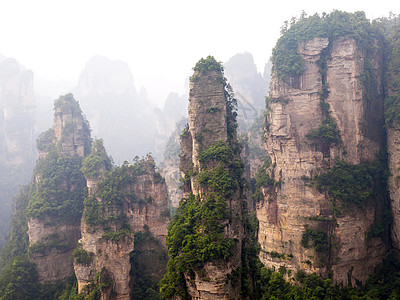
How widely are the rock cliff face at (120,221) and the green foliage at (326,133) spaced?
15358 mm

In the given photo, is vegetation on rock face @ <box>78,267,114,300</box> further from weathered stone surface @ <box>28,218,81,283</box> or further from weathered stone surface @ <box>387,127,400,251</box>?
weathered stone surface @ <box>387,127,400,251</box>

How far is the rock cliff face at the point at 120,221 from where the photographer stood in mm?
26000

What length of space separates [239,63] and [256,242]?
2579 inches

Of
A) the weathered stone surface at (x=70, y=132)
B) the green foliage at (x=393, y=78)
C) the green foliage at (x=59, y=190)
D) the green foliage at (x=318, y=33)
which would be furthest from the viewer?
the weathered stone surface at (x=70, y=132)

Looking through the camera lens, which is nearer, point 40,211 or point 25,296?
point 25,296

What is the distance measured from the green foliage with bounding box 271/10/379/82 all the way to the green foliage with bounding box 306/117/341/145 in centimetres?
544

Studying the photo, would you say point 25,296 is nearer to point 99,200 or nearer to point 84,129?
point 99,200

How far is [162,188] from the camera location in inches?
1249

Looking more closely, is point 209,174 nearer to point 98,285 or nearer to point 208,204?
point 208,204

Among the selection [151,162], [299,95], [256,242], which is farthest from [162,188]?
[299,95]

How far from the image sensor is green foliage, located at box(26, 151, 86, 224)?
34.1m

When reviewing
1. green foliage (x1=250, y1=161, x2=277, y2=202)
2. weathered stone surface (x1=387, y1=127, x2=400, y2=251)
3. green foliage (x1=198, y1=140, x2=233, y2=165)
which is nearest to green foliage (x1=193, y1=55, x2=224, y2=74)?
green foliage (x1=198, y1=140, x2=233, y2=165)

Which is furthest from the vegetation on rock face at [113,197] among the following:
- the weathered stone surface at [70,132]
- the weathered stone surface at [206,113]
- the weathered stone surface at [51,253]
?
the weathered stone surface at [70,132]

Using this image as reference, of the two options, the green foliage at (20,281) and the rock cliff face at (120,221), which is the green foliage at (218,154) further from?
the green foliage at (20,281)
